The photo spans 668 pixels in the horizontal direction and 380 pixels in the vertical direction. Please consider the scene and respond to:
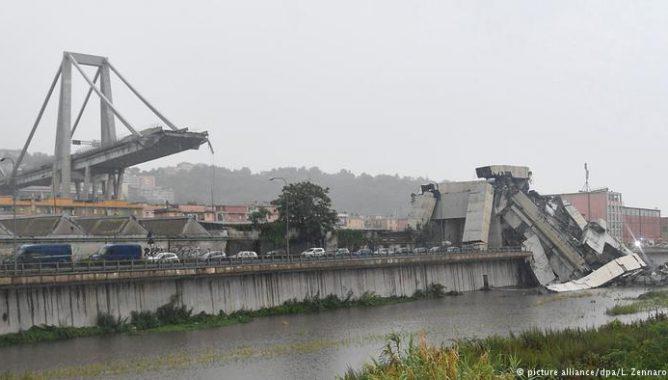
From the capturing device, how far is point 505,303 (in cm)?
6234

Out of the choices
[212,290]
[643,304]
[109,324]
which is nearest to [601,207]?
[643,304]

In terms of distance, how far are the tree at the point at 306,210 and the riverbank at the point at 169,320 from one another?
53.1 ft

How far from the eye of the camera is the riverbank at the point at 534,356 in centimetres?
1856

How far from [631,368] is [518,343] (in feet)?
20.9

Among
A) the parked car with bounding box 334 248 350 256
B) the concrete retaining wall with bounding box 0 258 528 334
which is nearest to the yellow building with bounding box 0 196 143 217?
the parked car with bounding box 334 248 350 256

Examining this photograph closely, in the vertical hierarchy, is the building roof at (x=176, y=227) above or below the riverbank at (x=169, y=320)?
above

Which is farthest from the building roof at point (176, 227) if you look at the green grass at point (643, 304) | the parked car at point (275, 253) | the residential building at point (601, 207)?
the residential building at point (601, 207)

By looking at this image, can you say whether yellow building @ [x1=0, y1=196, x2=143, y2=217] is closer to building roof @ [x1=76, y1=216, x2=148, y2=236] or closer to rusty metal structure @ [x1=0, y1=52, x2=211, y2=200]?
rusty metal structure @ [x1=0, y1=52, x2=211, y2=200]

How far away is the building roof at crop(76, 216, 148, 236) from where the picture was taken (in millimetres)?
65750

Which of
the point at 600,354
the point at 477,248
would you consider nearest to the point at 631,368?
the point at 600,354

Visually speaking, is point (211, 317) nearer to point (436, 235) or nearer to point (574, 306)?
point (574, 306)

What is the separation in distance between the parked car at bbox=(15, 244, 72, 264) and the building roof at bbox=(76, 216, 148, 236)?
47.9 feet

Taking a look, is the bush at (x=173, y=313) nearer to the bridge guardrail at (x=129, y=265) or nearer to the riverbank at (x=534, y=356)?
the bridge guardrail at (x=129, y=265)

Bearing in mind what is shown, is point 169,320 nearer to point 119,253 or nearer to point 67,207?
point 119,253
